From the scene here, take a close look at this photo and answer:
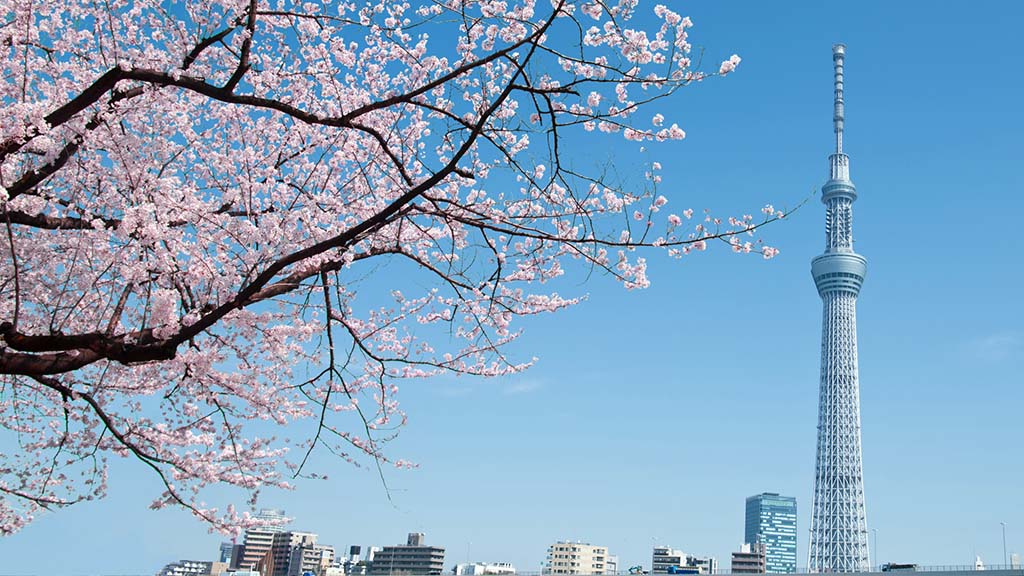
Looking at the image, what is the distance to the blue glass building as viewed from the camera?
144m

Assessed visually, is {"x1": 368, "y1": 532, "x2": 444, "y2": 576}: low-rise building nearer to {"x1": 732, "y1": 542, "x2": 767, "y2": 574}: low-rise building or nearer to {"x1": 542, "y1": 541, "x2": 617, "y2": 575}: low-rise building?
{"x1": 542, "y1": 541, "x2": 617, "y2": 575}: low-rise building

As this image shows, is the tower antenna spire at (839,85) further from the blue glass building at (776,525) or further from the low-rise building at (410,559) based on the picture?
the blue glass building at (776,525)

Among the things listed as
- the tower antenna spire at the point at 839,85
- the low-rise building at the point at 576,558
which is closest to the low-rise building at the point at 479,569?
the low-rise building at the point at 576,558

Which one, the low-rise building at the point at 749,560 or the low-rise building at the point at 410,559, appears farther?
the low-rise building at the point at 410,559

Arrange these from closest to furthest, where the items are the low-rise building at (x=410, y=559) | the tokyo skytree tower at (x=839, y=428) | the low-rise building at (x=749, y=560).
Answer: the tokyo skytree tower at (x=839, y=428) → the low-rise building at (x=749, y=560) → the low-rise building at (x=410, y=559)

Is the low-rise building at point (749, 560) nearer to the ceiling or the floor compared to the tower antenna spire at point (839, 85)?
nearer to the floor

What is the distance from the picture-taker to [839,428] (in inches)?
2726

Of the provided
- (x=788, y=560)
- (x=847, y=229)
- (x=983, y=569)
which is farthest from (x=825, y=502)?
(x=788, y=560)

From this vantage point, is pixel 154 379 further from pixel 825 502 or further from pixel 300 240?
pixel 825 502

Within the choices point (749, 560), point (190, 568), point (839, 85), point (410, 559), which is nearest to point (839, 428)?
point (749, 560)

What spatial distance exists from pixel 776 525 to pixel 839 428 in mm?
87737

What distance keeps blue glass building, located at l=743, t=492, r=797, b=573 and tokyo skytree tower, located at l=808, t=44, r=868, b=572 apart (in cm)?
7892

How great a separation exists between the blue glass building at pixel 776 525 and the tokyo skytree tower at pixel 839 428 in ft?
259

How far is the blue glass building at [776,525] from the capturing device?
5659 inches
